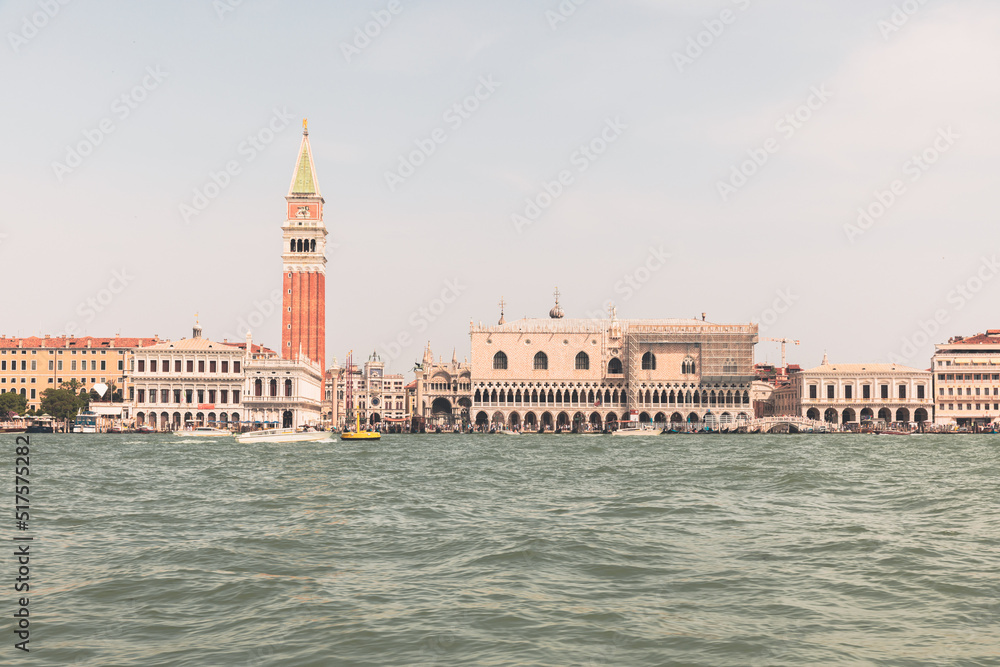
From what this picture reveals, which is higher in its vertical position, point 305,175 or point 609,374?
point 305,175

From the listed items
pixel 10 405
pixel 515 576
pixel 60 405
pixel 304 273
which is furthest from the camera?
pixel 304 273

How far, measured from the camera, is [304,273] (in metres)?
108

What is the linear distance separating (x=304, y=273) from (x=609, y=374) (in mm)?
35630

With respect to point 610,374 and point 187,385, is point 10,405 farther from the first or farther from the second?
point 610,374

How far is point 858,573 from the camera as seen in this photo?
41.8ft

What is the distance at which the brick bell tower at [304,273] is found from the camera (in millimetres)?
107250

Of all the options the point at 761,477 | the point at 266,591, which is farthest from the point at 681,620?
the point at 761,477

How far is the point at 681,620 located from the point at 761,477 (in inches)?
740

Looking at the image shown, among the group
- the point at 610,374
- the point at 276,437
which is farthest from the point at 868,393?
the point at 276,437

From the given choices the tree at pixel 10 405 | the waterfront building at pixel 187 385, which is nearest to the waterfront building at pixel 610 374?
the waterfront building at pixel 187 385

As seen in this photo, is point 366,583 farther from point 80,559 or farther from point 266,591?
point 80,559

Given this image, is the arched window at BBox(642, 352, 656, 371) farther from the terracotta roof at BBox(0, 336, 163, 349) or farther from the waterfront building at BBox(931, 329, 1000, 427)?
the terracotta roof at BBox(0, 336, 163, 349)

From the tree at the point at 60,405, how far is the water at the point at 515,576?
7131cm

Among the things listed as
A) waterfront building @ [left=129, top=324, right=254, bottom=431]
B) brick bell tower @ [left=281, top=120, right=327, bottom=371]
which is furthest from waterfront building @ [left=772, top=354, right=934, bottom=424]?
waterfront building @ [left=129, top=324, right=254, bottom=431]
